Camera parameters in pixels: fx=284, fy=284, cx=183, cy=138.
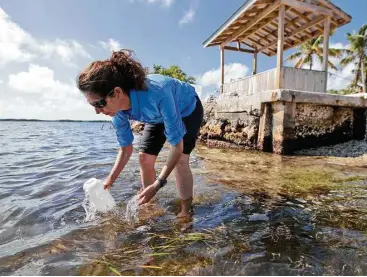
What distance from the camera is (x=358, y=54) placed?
32.3 meters

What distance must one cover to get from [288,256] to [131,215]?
1.51 metres

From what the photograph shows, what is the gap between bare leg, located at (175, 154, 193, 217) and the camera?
272 centimetres

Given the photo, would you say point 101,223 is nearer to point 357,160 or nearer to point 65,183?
point 65,183

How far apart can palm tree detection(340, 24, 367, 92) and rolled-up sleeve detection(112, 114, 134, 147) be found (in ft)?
115

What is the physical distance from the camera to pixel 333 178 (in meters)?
4.62

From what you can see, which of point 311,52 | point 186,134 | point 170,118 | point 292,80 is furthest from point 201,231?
point 311,52

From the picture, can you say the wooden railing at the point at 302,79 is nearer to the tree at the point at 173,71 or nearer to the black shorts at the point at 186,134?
the black shorts at the point at 186,134

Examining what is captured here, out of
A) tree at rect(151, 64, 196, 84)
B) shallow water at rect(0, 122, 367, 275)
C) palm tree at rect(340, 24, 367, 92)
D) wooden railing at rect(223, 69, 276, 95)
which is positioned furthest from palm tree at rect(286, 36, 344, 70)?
shallow water at rect(0, 122, 367, 275)

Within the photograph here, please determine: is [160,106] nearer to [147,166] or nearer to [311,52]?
[147,166]

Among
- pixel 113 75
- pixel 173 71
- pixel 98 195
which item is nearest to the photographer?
pixel 113 75

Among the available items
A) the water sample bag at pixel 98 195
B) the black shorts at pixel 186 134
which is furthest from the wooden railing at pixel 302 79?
the water sample bag at pixel 98 195

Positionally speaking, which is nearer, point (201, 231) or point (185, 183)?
point (201, 231)

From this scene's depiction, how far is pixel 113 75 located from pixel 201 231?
1413 millimetres

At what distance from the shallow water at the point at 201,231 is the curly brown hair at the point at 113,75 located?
1.15m
